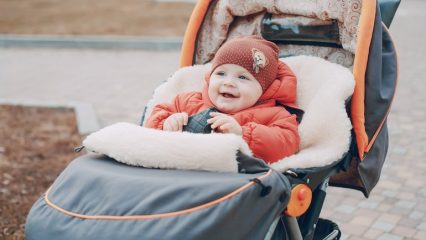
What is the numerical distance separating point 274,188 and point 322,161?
0.39 meters

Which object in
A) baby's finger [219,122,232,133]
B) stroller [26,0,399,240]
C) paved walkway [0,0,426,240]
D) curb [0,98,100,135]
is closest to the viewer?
stroller [26,0,399,240]

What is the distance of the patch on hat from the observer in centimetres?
246

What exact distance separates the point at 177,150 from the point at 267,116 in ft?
1.91

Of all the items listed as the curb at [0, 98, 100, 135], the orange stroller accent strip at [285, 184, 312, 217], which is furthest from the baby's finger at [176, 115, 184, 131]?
the curb at [0, 98, 100, 135]

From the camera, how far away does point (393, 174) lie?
422 centimetres

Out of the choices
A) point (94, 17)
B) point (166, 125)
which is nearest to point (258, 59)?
point (166, 125)

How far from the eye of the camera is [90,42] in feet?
34.5

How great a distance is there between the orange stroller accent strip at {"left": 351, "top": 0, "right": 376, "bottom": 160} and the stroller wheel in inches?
18.8

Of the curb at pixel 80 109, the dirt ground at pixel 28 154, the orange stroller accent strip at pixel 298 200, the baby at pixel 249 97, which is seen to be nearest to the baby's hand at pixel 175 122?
the baby at pixel 249 97

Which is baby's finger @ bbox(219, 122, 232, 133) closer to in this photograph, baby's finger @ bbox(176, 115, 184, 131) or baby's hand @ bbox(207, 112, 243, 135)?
baby's hand @ bbox(207, 112, 243, 135)

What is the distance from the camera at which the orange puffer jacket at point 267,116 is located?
2.26 meters

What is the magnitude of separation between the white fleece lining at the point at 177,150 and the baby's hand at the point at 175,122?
0.33 metres

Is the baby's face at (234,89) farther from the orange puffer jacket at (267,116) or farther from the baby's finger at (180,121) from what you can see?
the baby's finger at (180,121)

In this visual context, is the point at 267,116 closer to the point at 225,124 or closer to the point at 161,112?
the point at 225,124
